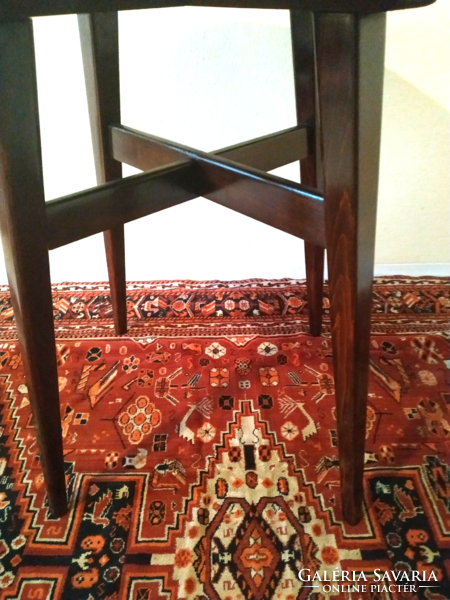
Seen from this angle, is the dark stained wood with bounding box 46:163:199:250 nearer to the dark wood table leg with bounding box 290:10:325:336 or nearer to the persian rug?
the dark wood table leg with bounding box 290:10:325:336

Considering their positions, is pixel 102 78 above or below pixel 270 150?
above

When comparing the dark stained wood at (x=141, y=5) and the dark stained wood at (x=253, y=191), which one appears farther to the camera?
the dark stained wood at (x=253, y=191)

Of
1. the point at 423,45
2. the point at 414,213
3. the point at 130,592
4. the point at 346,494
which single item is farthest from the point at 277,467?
the point at 423,45

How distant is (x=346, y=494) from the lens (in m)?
0.60

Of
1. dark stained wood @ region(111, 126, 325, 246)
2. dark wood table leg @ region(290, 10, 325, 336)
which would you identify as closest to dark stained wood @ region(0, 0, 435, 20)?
dark stained wood @ region(111, 126, 325, 246)

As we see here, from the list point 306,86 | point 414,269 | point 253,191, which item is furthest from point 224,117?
point 414,269

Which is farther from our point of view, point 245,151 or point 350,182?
point 245,151

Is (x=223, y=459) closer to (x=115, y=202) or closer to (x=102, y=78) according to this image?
(x=115, y=202)

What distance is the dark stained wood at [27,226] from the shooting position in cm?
43

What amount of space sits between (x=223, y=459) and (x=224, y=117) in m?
0.69

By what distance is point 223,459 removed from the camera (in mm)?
712

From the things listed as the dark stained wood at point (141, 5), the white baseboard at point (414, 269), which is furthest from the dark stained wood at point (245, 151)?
the white baseboard at point (414, 269)

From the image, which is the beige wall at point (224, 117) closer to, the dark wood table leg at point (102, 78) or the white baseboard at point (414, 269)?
the white baseboard at point (414, 269)

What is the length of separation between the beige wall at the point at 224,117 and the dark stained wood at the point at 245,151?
0.83ft
